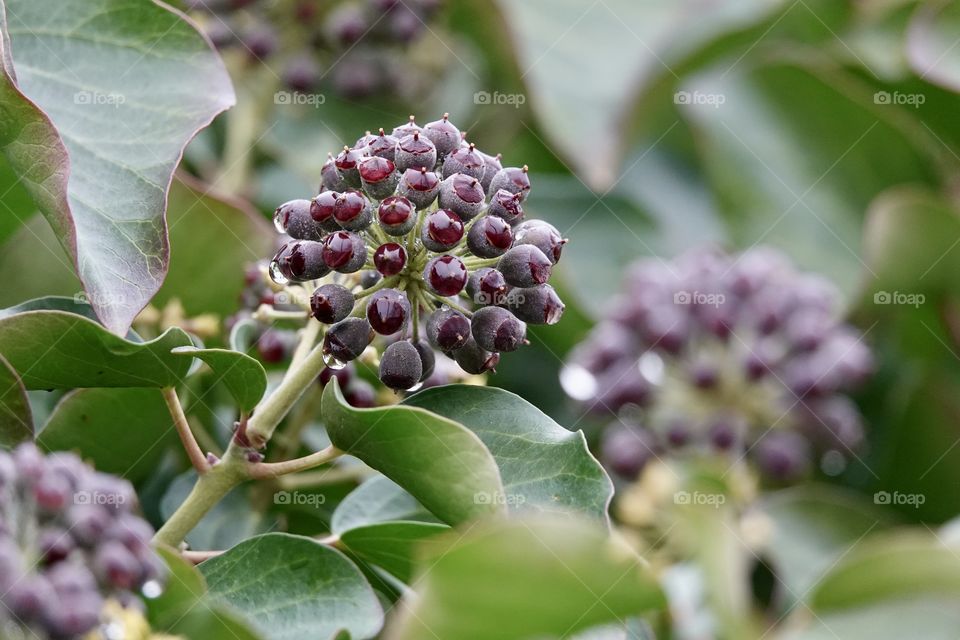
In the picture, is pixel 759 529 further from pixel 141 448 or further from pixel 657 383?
pixel 141 448

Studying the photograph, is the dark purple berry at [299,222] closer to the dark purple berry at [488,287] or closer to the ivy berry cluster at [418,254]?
the ivy berry cluster at [418,254]

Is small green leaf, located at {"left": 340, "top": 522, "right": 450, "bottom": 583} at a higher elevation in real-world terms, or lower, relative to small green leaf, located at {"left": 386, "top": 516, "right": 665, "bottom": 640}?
lower

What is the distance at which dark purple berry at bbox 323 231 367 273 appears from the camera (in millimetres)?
1136

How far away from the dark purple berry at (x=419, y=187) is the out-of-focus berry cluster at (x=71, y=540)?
40 centimetres

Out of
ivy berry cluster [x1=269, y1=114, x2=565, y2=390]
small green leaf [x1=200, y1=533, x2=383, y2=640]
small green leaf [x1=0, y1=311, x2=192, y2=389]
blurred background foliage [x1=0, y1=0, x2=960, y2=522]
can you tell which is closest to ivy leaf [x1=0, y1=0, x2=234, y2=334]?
small green leaf [x1=0, y1=311, x2=192, y2=389]

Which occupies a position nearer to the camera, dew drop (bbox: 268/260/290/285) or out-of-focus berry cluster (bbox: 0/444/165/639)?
out-of-focus berry cluster (bbox: 0/444/165/639)

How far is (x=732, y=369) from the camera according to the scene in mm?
2281

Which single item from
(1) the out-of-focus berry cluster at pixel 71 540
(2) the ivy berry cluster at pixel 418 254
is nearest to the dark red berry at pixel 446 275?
(2) the ivy berry cluster at pixel 418 254

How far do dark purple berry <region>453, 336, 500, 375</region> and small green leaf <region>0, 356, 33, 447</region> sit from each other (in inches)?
16.4

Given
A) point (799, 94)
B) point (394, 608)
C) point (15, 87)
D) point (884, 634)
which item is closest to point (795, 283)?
point (799, 94)

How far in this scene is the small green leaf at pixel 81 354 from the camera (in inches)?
43.1

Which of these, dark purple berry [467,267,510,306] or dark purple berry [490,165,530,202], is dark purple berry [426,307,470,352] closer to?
dark purple berry [467,267,510,306]

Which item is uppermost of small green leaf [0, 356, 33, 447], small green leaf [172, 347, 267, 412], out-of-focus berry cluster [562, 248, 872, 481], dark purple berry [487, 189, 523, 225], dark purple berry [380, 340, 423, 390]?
dark purple berry [487, 189, 523, 225]

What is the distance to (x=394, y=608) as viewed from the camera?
1339 millimetres
